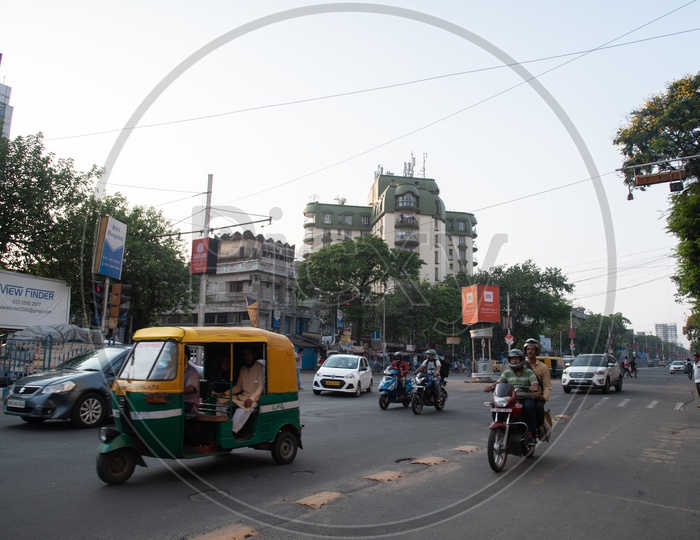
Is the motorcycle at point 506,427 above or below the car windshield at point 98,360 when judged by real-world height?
below

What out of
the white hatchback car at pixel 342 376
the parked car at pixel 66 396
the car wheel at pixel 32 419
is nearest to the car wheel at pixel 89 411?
the parked car at pixel 66 396

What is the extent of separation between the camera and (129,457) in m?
6.02

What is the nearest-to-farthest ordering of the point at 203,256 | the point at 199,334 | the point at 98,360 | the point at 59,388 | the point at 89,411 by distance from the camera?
the point at 199,334 → the point at 59,388 → the point at 89,411 → the point at 98,360 → the point at 203,256

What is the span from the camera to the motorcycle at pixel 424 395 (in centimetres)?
1440

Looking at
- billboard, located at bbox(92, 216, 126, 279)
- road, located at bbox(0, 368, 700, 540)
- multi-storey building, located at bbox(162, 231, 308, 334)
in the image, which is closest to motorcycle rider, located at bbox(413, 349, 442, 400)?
road, located at bbox(0, 368, 700, 540)

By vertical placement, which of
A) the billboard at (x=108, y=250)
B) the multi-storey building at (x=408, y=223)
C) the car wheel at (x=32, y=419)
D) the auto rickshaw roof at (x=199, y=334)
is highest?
the multi-storey building at (x=408, y=223)

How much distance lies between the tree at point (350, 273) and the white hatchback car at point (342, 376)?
2688 centimetres

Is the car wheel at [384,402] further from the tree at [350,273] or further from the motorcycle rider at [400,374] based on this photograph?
the tree at [350,273]

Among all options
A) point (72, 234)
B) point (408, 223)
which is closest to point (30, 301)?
point (72, 234)

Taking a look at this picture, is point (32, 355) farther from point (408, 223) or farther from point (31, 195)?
point (408, 223)

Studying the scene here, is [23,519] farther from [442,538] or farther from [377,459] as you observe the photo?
[377,459]

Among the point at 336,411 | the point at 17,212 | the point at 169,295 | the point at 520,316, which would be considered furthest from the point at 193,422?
the point at 520,316

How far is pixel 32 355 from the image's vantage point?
1494 centimetres

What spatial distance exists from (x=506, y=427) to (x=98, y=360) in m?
8.33
